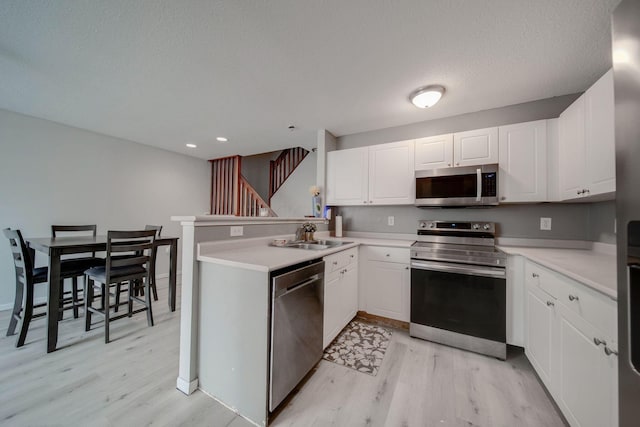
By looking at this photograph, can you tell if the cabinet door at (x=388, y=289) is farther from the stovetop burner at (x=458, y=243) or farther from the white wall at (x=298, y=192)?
A: the white wall at (x=298, y=192)

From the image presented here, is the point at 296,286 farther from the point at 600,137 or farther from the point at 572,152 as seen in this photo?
the point at 572,152

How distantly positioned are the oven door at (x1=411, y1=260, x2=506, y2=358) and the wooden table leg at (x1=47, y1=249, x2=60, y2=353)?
3220 mm

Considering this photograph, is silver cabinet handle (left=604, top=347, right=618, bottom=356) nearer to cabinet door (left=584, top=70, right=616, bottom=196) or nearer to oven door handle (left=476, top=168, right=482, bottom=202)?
cabinet door (left=584, top=70, right=616, bottom=196)

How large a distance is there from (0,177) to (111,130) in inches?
49.6

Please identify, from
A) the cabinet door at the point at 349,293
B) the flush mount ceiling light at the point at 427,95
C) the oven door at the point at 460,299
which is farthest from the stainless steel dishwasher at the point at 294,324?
the flush mount ceiling light at the point at 427,95

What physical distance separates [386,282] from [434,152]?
157cm

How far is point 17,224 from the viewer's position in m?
2.77

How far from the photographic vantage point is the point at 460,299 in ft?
6.64

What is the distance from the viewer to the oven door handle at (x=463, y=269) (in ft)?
6.29

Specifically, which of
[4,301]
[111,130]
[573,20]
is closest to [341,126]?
[573,20]

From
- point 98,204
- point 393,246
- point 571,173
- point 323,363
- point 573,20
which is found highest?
point 573,20

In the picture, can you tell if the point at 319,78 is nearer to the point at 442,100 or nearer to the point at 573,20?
the point at 442,100

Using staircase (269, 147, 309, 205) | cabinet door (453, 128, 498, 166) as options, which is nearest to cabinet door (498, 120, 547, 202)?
cabinet door (453, 128, 498, 166)

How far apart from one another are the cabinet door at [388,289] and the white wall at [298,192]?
226 centimetres
